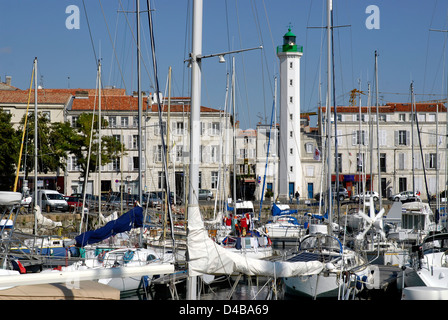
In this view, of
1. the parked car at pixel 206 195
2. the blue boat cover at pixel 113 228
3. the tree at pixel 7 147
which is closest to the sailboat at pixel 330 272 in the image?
the blue boat cover at pixel 113 228

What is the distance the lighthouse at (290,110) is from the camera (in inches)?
2146

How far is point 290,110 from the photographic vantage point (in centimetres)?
5538

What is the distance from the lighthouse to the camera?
179 ft

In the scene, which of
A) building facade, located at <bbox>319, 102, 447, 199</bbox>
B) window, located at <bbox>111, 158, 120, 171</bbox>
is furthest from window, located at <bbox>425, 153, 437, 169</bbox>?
window, located at <bbox>111, 158, 120, 171</bbox>

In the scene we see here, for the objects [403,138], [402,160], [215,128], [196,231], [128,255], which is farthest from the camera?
[403,138]

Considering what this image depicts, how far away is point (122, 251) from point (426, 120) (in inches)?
1800

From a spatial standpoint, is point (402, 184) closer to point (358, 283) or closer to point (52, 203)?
point (52, 203)

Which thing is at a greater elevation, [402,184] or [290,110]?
[290,110]

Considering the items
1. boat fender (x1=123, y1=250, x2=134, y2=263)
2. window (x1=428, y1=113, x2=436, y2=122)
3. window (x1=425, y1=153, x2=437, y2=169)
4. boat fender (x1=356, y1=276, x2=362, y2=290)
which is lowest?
boat fender (x1=356, y1=276, x2=362, y2=290)

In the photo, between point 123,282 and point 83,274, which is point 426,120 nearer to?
point 123,282

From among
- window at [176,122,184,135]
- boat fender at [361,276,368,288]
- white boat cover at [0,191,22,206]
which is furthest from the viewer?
window at [176,122,184,135]

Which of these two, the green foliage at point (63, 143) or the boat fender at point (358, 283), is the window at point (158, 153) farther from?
the boat fender at point (358, 283)

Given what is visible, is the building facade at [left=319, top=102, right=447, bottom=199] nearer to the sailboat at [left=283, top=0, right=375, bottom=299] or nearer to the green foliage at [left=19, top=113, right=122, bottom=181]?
the green foliage at [left=19, top=113, right=122, bottom=181]

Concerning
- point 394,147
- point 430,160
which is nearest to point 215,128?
point 394,147
